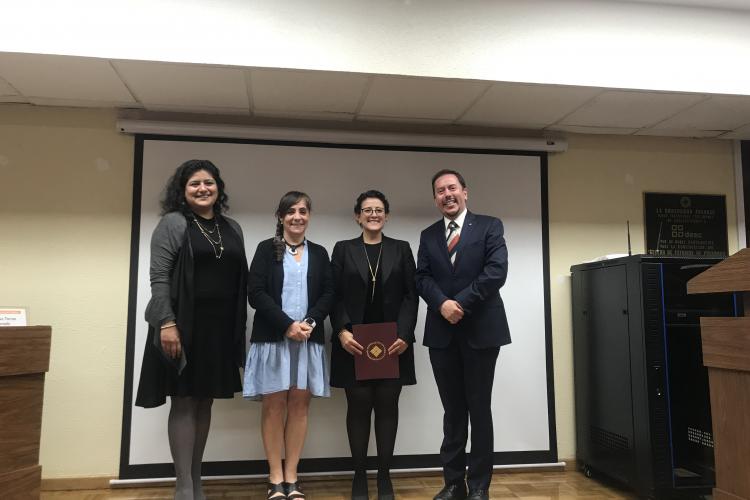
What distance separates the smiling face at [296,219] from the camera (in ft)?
8.38

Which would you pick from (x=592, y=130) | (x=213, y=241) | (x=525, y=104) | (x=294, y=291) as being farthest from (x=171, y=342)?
(x=592, y=130)

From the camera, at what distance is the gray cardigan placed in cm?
224

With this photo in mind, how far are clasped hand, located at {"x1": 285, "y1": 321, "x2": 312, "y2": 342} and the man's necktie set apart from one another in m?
0.75

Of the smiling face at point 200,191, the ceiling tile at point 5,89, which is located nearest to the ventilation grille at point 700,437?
the smiling face at point 200,191

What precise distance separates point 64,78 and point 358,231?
1.66 m

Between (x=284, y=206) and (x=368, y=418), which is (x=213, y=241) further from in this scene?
(x=368, y=418)

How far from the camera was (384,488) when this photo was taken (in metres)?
2.53

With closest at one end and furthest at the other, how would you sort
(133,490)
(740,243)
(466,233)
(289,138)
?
(466,233) < (133,490) < (289,138) < (740,243)

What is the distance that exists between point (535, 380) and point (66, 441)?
8.65 ft

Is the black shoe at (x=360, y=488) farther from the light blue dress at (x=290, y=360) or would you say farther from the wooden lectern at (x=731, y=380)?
the wooden lectern at (x=731, y=380)

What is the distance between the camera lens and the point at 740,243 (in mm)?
3504

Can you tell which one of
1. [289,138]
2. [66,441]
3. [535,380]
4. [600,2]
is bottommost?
[66,441]

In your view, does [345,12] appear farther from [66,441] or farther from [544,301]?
[66,441]

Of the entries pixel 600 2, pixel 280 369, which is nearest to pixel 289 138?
pixel 280 369
